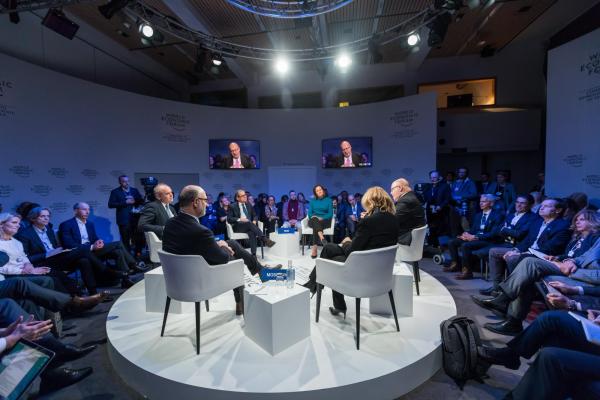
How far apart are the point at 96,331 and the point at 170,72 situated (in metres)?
8.91

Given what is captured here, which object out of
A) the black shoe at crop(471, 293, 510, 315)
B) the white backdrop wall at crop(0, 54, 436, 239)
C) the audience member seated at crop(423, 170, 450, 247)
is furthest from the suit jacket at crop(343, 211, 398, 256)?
the white backdrop wall at crop(0, 54, 436, 239)

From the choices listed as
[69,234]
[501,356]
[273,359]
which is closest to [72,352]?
[273,359]

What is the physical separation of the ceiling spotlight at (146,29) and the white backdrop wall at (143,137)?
2263mm

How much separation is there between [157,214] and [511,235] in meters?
4.84

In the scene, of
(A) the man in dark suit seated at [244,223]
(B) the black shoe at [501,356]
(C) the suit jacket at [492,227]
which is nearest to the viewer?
(B) the black shoe at [501,356]

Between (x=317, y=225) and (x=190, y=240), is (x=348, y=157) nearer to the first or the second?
(x=317, y=225)

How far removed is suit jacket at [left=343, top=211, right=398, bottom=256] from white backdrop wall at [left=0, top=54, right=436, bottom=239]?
19.6 ft

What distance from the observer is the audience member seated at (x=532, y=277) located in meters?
2.50

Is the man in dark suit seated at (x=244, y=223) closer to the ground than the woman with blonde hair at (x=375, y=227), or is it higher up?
closer to the ground

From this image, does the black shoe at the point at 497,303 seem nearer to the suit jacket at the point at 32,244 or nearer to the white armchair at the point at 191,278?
the white armchair at the point at 191,278

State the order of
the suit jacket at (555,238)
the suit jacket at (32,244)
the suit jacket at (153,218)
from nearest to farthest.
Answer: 1. the suit jacket at (555,238)
2. the suit jacket at (32,244)
3. the suit jacket at (153,218)

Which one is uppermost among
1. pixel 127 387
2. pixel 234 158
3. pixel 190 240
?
pixel 234 158

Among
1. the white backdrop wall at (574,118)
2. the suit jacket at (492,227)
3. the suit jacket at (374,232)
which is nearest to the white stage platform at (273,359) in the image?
the suit jacket at (374,232)

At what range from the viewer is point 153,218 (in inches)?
153
